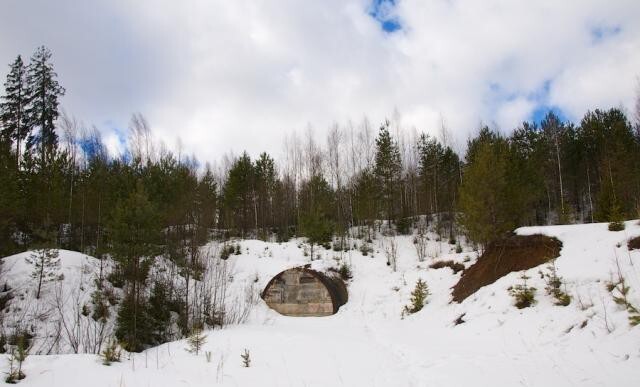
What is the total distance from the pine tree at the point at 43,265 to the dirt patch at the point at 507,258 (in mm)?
15690

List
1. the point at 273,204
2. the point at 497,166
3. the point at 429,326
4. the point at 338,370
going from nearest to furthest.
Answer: the point at 338,370 → the point at 429,326 → the point at 497,166 → the point at 273,204

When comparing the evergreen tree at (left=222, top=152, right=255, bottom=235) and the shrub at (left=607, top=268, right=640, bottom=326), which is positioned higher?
the evergreen tree at (left=222, top=152, right=255, bottom=235)

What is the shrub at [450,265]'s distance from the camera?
49.9 feet

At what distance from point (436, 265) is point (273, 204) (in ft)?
71.7

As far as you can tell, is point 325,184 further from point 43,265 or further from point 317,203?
point 43,265

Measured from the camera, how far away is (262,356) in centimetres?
729

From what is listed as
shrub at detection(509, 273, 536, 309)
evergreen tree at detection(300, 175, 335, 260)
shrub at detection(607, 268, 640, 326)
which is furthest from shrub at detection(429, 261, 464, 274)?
shrub at detection(607, 268, 640, 326)

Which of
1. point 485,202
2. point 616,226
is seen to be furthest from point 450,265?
point 616,226

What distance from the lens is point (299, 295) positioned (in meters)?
16.6

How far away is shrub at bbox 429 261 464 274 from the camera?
15.2 meters

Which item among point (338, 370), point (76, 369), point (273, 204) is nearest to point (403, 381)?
point (338, 370)

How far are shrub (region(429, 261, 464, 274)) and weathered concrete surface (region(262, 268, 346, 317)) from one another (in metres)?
4.60

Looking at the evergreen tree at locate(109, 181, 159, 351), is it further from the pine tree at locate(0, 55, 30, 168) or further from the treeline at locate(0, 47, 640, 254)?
the pine tree at locate(0, 55, 30, 168)

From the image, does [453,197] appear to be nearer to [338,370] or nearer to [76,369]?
[338,370]
